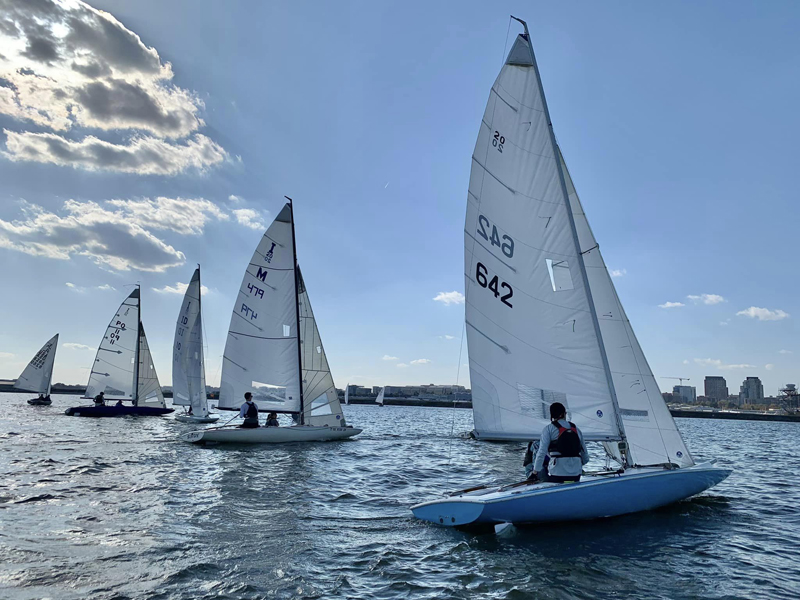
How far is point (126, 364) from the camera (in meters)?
36.6

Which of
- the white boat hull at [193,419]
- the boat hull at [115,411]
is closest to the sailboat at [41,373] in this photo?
the boat hull at [115,411]

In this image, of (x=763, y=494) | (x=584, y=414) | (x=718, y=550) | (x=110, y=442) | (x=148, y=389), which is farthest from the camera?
(x=148, y=389)

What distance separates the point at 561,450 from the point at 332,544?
385 cm

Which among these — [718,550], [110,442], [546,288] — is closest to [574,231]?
[546,288]

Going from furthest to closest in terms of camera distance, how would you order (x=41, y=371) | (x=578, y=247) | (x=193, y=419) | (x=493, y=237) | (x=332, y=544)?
1. (x=41, y=371)
2. (x=193, y=419)
3. (x=493, y=237)
4. (x=578, y=247)
5. (x=332, y=544)

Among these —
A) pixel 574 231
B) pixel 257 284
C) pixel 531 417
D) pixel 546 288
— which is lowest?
pixel 531 417

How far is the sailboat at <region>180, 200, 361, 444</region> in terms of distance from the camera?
21.6 metres

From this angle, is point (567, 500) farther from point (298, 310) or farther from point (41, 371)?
point (41, 371)

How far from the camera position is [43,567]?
235 inches

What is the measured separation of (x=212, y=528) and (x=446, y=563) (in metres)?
3.81

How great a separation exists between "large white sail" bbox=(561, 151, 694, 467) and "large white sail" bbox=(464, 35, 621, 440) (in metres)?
0.78

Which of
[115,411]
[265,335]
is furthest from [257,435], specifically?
[115,411]

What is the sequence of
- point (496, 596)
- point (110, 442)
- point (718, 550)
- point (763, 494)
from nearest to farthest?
point (496, 596) → point (718, 550) → point (763, 494) → point (110, 442)

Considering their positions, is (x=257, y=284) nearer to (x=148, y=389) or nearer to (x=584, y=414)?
(x=584, y=414)
